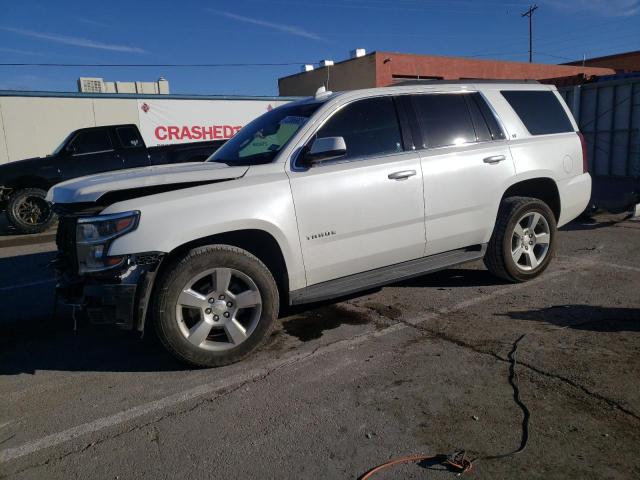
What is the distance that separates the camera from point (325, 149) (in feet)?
12.0

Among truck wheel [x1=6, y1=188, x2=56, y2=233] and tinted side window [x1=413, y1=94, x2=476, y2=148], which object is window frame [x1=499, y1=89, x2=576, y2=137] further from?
truck wheel [x1=6, y1=188, x2=56, y2=233]

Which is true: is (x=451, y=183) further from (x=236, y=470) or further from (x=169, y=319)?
(x=236, y=470)

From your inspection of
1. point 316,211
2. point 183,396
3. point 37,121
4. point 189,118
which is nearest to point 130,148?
point 37,121

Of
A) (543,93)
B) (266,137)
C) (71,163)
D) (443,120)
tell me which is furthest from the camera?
(71,163)

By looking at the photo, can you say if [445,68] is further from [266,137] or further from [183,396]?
[183,396]

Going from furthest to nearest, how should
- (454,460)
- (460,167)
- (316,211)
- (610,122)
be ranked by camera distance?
(610,122) < (460,167) < (316,211) < (454,460)

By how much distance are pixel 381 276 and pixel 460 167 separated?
4.06 feet

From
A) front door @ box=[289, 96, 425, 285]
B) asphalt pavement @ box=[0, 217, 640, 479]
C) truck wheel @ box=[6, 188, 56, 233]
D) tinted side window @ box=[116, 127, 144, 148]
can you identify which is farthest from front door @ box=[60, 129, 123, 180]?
front door @ box=[289, 96, 425, 285]

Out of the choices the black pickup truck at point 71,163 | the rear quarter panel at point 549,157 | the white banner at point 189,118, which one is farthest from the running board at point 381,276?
the white banner at point 189,118

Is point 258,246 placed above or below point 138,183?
below

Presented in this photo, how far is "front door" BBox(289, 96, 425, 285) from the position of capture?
12.4 feet

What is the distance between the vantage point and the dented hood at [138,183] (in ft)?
11.0

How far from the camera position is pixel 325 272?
3928 millimetres

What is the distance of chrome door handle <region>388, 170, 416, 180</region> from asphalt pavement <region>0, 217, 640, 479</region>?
3.98 feet
